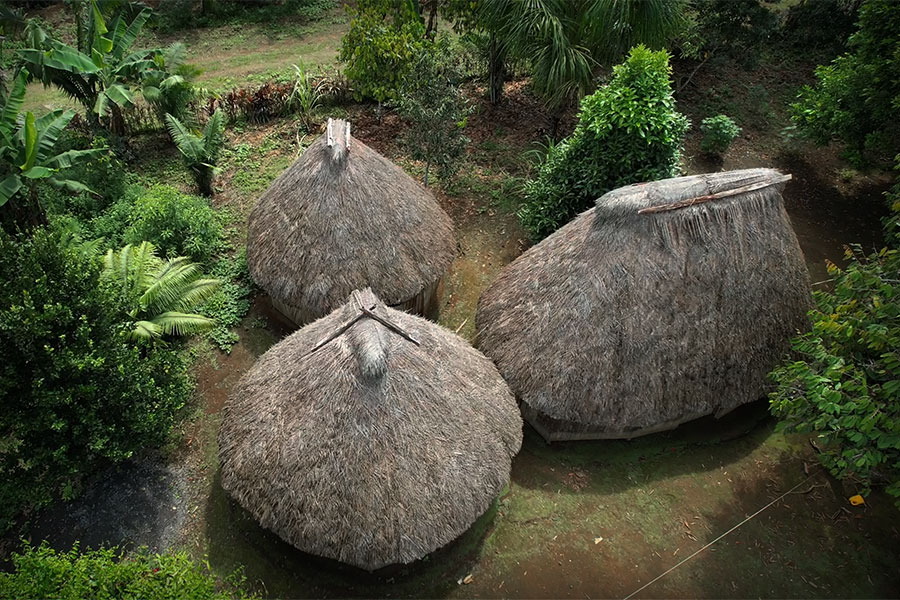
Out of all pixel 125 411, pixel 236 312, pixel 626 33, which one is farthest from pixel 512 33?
pixel 125 411

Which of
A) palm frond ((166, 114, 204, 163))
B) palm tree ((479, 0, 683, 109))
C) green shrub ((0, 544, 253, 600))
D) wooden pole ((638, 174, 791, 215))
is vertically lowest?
green shrub ((0, 544, 253, 600))

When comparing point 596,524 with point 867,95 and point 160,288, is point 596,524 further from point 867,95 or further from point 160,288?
point 867,95

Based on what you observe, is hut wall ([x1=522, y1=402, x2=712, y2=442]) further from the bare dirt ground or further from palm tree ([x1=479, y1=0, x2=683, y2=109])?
palm tree ([x1=479, y1=0, x2=683, y2=109])

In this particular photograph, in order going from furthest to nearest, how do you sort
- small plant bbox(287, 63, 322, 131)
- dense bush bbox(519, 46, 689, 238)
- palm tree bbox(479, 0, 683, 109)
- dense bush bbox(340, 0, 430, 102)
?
1. small plant bbox(287, 63, 322, 131)
2. dense bush bbox(340, 0, 430, 102)
3. palm tree bbox(479, 0, 683, 109)
4. dense bush bbox(519, 46, 689, 238)

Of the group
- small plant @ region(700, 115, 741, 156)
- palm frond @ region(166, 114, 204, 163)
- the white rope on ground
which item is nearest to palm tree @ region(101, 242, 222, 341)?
palm frond @ region(166, 114, 204, 163)

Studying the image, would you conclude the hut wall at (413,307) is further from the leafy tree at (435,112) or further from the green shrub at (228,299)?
the leafy tree at (435,112)

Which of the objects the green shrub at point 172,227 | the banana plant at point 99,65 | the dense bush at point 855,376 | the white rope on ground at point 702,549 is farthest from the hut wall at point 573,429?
the banana plant at point 99,65
